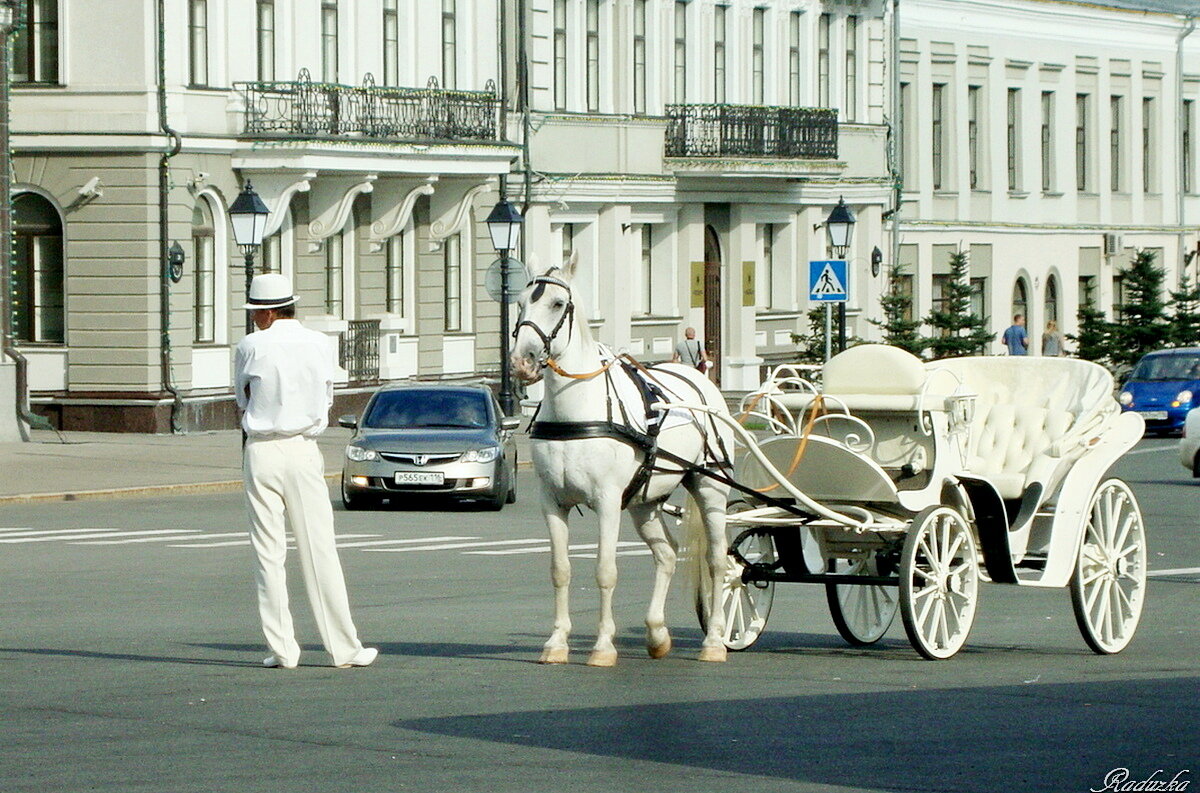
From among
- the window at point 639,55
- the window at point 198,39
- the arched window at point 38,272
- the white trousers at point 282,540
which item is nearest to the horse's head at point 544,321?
the white trousers at point 282,540

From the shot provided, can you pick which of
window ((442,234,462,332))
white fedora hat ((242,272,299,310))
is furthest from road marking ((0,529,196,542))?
window ((442,234,462,332))

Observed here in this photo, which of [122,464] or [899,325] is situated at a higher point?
[899,325]

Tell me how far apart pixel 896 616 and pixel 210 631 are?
4185 millimetres

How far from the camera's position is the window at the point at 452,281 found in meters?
46.3

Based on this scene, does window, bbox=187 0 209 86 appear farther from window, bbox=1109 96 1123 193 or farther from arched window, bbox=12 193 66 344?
window, bbox=1109 96 1123 193

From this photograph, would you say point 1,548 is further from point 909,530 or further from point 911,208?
point 911,208

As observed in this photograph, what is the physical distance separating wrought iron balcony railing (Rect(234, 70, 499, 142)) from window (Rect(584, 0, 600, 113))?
13.3 feet

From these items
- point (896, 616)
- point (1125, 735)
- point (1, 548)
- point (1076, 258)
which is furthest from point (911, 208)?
point (1125, 735)

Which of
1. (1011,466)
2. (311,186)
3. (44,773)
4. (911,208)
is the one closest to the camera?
(44,773)

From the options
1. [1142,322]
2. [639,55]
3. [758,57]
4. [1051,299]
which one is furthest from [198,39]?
[1051,299]

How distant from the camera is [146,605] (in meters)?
16.5

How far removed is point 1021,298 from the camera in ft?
214

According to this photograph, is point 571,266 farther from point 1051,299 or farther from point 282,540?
point 1051,299

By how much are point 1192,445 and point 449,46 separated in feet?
61.2
